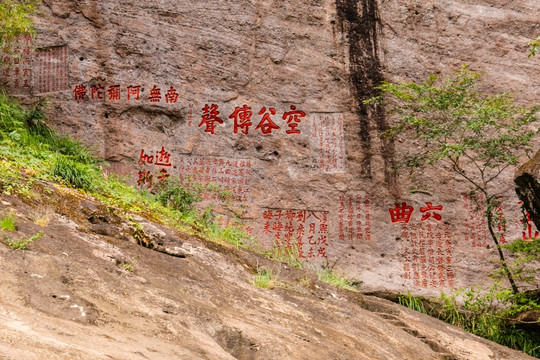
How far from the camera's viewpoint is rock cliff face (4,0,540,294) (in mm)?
8125

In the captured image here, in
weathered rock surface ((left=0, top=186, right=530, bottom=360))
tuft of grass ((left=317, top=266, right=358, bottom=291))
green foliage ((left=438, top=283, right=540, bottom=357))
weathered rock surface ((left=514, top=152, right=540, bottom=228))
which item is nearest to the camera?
weathered rock surface ((left=0, top=186, right=530, bottom=360))

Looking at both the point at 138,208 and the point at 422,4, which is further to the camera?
the point at 422,4

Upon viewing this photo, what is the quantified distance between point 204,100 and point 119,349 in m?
6.50

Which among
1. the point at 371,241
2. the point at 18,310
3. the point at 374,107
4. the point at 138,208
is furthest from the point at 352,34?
the point at 18,310

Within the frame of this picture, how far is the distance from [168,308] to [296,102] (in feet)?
18.7

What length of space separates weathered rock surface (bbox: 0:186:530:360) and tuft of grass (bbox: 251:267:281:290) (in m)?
0.07

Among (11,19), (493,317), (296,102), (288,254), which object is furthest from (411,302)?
(11,19)

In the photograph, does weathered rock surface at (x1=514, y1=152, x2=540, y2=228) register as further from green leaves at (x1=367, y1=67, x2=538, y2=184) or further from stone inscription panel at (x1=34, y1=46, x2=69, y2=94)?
stone inscription panel at (x1=34, y1=46, x2=69, y2=94)

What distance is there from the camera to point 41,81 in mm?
8750

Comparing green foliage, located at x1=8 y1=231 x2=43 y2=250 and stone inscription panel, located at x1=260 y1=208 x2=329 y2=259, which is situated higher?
green foliage, located at x1=8 y1=231 x2=43 y2=250

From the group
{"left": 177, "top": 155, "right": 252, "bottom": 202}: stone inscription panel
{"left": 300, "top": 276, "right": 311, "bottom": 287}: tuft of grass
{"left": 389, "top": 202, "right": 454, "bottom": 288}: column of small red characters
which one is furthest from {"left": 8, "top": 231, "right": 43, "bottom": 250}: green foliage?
{"left": 389, "top": 202, "right": 454, "bottom": 288}: column of small red characters

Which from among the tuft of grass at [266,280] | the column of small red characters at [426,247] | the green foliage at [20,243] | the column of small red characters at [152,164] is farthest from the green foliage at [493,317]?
the green foliage at [20,243]

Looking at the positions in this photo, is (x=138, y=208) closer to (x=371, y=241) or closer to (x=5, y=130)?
(x=5, y=130)

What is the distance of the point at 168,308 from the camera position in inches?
139
